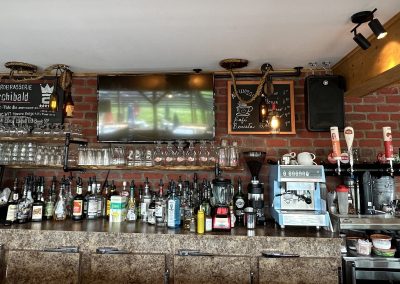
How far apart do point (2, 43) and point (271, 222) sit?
263 centimetres

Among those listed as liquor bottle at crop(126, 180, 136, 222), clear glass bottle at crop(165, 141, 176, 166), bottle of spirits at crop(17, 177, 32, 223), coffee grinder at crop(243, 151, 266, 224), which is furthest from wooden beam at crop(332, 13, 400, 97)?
bottle of spirits at crop(17, 177, 32, 223)

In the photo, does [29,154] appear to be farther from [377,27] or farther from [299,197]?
[377,27]

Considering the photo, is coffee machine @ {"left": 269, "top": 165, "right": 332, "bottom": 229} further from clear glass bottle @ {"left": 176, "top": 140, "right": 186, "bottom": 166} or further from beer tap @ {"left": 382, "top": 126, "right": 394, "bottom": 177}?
clear glass bottle @ {"left": 176, "top": 140, "right": 186, "bottom": 166}

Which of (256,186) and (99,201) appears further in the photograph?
(99,201)

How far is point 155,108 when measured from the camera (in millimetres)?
2748

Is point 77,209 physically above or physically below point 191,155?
below

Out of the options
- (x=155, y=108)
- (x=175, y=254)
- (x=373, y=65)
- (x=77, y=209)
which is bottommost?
(x=175, y=254)

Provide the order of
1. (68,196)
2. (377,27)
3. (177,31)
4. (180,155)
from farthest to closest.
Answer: (68,196) → (180,155) → (177,31) → (377,27)

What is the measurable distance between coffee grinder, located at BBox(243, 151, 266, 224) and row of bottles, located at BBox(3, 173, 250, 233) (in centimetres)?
11

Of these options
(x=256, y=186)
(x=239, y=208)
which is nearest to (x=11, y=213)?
(x=239, y=208)

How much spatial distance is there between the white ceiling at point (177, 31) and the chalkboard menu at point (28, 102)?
356 millimetres

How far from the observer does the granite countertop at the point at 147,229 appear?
6.91 feet

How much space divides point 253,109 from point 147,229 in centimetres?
148

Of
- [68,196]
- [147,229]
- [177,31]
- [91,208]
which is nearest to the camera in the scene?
[177,31]
